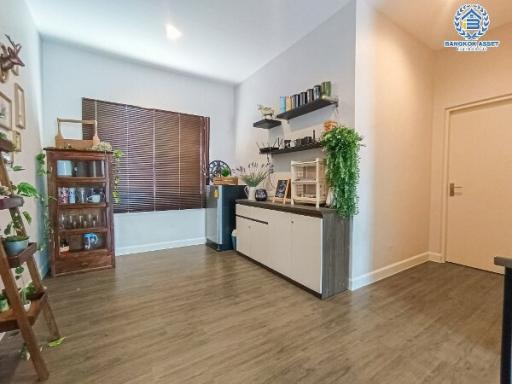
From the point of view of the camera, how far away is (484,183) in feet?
10.1

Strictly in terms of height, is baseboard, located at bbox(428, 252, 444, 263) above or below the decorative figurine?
below

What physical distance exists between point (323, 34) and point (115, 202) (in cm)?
355

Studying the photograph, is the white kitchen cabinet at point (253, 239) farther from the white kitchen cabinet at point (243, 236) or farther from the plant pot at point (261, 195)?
the plant pot at point (261, 195)

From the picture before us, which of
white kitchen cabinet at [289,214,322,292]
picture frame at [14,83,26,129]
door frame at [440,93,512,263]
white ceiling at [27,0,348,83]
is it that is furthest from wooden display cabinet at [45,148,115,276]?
door frame at [440,93,512,263]

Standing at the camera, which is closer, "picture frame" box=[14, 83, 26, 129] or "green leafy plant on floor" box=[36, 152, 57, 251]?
"picture frame" box=[14, 83, 26, 129]

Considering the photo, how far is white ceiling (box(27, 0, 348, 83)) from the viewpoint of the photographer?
103 inches

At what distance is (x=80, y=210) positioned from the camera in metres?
3.31

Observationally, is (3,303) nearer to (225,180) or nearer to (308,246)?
(308,246)

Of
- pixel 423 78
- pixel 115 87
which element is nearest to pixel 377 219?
pixel 423 78

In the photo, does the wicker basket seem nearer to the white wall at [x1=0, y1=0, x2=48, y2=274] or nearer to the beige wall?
the white wall at [x1=0, y1=0, x2=48, y2=274]

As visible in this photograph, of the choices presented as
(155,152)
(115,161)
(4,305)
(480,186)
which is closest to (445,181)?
(480,186)

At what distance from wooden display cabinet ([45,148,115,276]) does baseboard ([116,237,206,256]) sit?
497 mm

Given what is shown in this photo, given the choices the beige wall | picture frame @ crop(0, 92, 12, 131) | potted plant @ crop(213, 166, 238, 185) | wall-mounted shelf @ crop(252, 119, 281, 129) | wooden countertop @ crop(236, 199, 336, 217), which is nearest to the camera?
picture frame @ crop(0, 92, 12, 131)

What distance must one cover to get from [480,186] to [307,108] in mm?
2369
